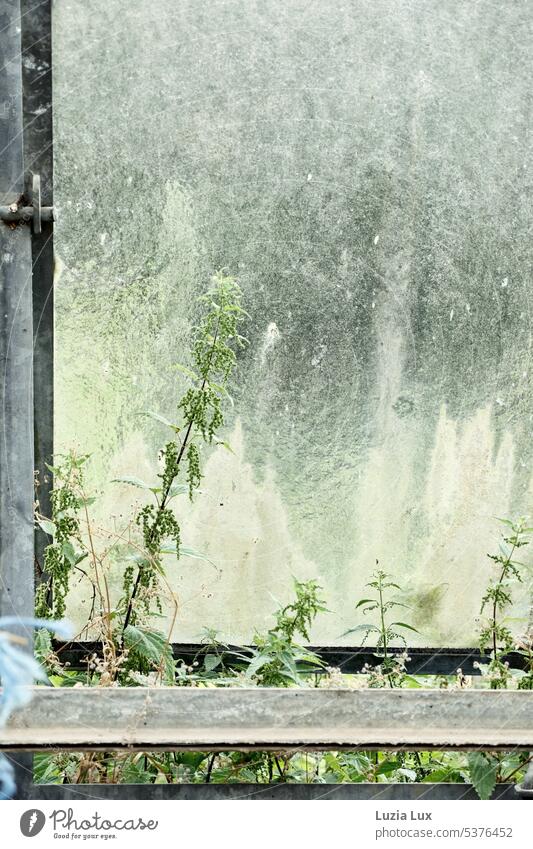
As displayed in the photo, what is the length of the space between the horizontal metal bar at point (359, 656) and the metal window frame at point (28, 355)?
20 centimetres

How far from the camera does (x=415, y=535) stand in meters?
2.29

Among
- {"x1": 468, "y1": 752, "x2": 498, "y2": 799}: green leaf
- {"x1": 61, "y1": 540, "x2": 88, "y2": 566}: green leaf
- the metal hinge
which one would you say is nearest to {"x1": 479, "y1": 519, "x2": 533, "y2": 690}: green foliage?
{"x1": 468, "y1": 752, "x2": 498, "y2": 799}: green leaf

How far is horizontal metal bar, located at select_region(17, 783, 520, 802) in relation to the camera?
191 centimetres

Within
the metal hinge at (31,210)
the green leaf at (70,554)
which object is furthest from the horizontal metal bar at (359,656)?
the metal hinge at (31,210)

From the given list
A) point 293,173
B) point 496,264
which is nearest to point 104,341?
point 293,173

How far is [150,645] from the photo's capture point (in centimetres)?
195

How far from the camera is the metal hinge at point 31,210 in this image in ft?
5.84
